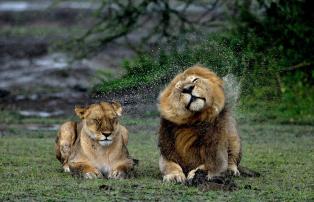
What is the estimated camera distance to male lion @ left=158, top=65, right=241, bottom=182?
821 centimetres

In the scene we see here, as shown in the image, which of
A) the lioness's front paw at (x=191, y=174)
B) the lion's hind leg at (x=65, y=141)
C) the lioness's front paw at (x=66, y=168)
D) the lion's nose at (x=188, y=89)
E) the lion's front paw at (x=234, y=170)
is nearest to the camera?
the lion's nose at (x=188, y=89)

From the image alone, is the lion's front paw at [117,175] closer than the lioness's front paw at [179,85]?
No

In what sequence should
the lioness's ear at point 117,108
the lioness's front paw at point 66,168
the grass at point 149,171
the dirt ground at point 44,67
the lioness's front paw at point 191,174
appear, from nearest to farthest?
the grass at point 149,171 → the lioness's front paw at point 191,174 → the lioness's ear at point 117,108 → the lioness's front paw at point 66,168 → the dirt ground at point 44,67

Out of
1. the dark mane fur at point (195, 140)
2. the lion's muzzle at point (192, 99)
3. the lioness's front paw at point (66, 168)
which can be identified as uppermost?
the lion's muzzle at point (192, 99)

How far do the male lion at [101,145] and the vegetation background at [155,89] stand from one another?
173mm

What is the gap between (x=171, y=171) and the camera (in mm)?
8445

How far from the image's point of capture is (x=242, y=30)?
14945 millimetres

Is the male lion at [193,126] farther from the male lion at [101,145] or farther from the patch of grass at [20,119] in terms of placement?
the patch of grass at [20,119]

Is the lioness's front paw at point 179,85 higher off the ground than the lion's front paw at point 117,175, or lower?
higher

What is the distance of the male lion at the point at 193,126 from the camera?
8211 millimetres

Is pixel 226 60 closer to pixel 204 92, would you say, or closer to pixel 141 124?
pixel 204 92

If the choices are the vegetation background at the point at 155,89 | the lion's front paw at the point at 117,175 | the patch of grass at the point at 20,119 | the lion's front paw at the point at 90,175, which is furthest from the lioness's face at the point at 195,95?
the patch of grass at the point at 20,119

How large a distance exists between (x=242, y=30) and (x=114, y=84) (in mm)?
5706

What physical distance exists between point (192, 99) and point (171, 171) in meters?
0.64
